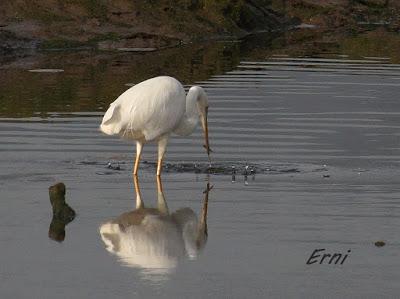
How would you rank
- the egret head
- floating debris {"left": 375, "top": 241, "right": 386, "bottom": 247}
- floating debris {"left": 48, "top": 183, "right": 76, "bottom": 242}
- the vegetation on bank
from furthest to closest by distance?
the vegetation on bank < the egret head < floating debris {"left": 48, "top": 183, "right": 76, "bottom": 242} < floating debris {"left": 375, "top": 241, "right": 386, "bottom": 247}

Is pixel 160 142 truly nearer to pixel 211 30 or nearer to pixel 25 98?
pixel 25 98

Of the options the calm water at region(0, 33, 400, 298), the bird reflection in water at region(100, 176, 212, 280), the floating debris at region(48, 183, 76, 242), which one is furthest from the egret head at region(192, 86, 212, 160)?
the floating debris at region(48, 183, 76, 242)

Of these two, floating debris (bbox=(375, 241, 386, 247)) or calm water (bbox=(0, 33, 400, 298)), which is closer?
calm water (bbox=(0, 33, 400, 298))

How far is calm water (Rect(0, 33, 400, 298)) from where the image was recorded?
1013 cm

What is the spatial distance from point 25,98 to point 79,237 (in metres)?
12.3

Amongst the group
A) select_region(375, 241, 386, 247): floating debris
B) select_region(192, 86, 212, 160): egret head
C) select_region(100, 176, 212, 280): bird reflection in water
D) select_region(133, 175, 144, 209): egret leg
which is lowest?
select_region(133, 175, 144, 209): egret leg

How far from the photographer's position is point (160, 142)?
1553 centimetres

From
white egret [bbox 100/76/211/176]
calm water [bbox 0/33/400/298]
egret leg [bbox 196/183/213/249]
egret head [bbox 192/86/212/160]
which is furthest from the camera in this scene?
egret head [bbox 192/86/212/160]

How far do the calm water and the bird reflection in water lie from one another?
2.9 inches

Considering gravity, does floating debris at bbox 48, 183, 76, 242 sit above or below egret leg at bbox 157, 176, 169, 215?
above

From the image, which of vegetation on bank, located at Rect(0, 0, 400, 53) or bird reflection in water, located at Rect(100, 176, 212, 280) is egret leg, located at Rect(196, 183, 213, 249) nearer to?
bird reflection in water, located at Rect(100, 176, 212, 280)

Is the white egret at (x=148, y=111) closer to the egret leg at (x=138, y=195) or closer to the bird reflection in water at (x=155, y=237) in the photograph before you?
the egret leg at (x=138, y=195)

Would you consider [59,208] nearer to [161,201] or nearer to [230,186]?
[161,201]

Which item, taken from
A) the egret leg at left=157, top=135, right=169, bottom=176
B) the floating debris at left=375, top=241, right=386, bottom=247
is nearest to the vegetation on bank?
the egret leg at left=157, top=135, right=169, bottom=176
